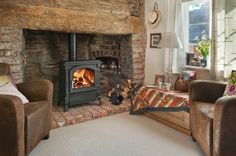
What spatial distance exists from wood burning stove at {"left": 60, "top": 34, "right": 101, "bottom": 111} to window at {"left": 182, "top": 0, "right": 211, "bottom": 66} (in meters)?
1.59

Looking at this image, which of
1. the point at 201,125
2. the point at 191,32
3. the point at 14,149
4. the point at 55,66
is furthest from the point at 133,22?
the point at 14,149

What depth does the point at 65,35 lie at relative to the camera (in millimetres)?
4109

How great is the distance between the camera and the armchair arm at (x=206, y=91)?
2.66 meters

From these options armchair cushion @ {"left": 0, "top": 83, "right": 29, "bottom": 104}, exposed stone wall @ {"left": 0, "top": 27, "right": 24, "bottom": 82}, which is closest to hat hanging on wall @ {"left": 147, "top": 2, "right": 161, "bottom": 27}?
exposed stone wall @ {"left": 0, "top": 27, "right": 24, "bottom": 82}

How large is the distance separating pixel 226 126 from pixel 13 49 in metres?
2.68

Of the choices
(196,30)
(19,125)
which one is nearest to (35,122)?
(19,125)

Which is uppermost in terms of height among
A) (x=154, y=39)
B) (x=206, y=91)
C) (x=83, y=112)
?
(x=154, y=39)

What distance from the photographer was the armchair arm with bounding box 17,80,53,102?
8.63 feet

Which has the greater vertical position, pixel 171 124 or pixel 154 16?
pixel 154 16

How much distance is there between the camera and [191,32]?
12.6 ft

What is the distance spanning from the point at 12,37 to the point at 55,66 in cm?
115

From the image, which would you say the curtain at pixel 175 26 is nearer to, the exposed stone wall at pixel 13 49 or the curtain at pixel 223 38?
the curtain at pixel 223 38

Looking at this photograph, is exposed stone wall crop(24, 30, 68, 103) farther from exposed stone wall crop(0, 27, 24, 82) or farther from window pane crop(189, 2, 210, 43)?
window pane crop(189, 2, 210, 43)

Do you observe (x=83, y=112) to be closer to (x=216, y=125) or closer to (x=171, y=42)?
(x=171, y=42)
